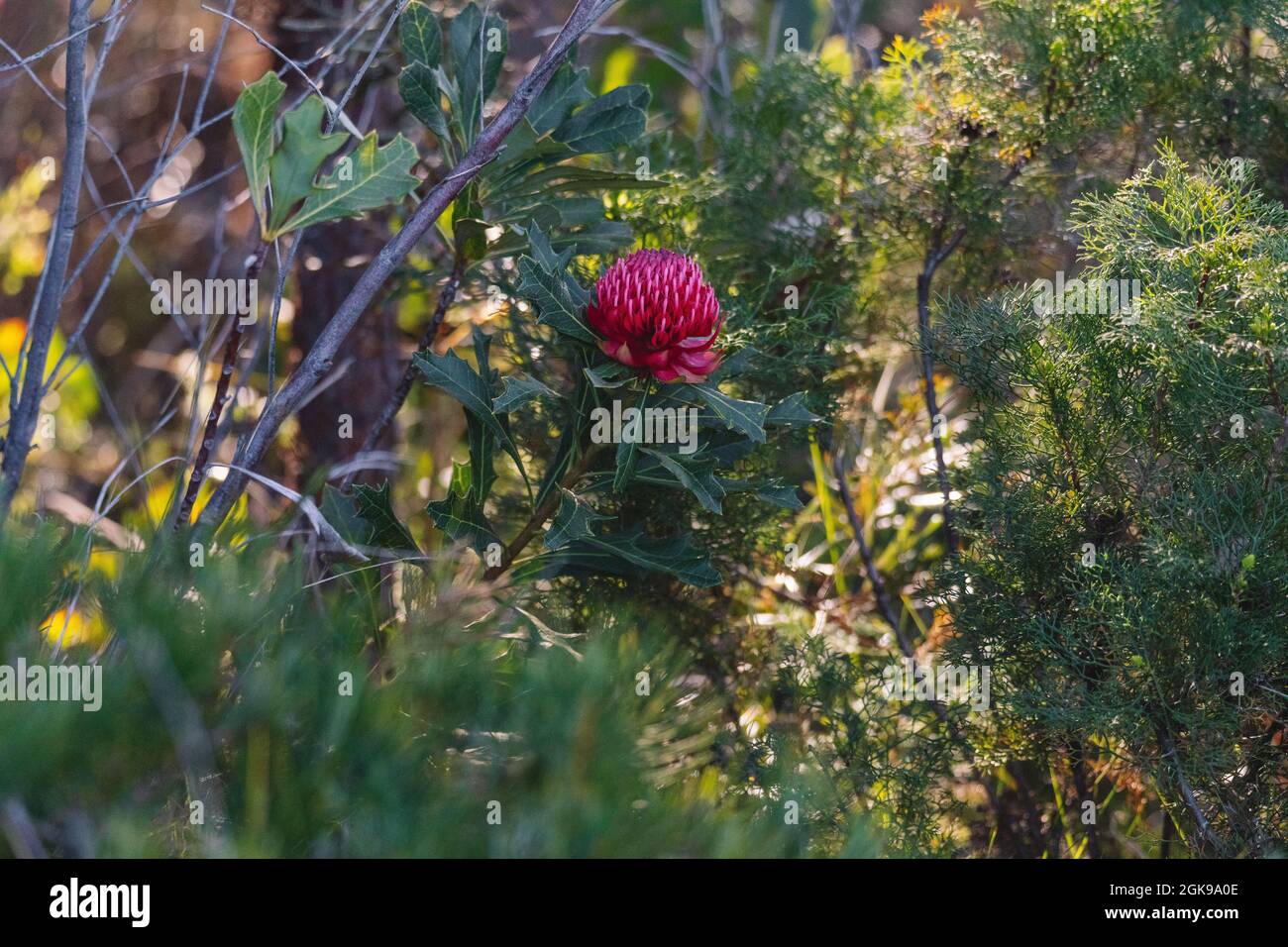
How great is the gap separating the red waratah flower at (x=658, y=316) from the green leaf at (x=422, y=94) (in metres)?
0.32

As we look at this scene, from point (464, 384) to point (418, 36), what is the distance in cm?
42

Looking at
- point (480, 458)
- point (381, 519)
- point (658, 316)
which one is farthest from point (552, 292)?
point (381, 519)

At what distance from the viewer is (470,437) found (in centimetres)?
114

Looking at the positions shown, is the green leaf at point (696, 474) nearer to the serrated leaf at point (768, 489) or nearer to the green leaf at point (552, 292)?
the serrated leaf at point (768, 489)

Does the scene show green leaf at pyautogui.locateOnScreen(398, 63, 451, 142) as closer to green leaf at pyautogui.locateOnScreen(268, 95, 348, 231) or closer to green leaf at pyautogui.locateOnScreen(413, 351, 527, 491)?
green leaf at pyautogui.locateOnScreen(268, 95, 348, 231)

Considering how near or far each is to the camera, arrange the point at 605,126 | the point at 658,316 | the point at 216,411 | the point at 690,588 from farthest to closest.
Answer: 1. the point at 690,588
2. the point at 605,126
3. the point at 216,411
4. the point at 658,316

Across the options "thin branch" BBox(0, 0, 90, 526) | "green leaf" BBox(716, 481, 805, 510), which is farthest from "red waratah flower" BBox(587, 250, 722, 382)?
"thin branch" BBox(0, 0, 90, 526)

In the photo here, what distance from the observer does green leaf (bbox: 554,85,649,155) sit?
48.5 inches

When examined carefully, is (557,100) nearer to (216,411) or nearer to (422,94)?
(422,94)

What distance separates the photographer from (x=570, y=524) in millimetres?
1041

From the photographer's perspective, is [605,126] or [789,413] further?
[605,126]

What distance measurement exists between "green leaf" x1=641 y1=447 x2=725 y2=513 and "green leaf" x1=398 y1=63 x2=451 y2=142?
18.3 inches
